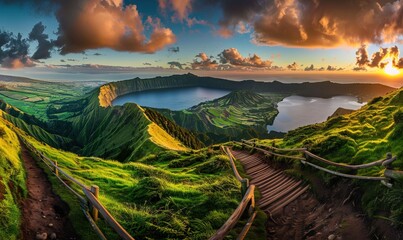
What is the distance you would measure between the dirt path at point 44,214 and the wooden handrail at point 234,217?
4.52 metres

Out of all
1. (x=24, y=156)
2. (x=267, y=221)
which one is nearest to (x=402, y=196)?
(x=267, y=221)

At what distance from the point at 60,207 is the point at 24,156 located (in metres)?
9.98

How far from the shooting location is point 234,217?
9.08 meters

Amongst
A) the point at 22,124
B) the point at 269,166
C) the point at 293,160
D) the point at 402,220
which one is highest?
the point at 402,220

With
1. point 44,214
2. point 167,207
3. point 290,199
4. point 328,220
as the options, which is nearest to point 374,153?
point 290,199

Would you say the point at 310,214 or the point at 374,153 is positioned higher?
the point at 374,153

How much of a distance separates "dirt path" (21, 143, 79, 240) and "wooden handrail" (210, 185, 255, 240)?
4.52m

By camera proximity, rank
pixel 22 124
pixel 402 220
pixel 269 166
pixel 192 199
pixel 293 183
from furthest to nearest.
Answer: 1. pixel 22 124
2. pixel 269 166
3. pixel 293 183
4. pixel 192 199
5. pixel 402 220

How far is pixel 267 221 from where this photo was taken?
11.7 metres

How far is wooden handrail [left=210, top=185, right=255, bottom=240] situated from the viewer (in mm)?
7742

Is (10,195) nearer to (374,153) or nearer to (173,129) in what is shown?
(374,153)

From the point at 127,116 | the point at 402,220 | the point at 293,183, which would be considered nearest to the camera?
the point at 402,220

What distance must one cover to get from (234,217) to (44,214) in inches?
256

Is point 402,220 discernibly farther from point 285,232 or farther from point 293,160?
point 293,160
